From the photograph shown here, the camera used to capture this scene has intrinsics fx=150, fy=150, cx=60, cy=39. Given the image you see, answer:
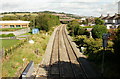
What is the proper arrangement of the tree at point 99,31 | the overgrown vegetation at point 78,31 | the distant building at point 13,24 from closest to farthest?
the tree at point 99,31 → the overgrown vegetation at point 78,31 → the distant building at point 13,24

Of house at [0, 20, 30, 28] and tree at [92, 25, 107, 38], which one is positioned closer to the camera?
tree at [92, 25, 107, 38]

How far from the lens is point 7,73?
10523mm

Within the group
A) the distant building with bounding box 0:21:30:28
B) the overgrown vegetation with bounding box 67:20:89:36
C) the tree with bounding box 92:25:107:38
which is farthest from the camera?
the distant building with bounding box 0:21:30:28

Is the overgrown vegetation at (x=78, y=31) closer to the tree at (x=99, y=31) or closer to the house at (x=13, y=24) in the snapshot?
the tree at (x=99, y=31)

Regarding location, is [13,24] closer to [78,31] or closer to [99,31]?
[78,31]

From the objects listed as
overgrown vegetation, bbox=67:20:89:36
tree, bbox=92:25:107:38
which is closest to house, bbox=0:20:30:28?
overgrown vegetation, bbox=67:20:89:36

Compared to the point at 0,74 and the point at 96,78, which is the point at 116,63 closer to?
the point at 96,78

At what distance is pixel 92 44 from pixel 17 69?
10.1 meters

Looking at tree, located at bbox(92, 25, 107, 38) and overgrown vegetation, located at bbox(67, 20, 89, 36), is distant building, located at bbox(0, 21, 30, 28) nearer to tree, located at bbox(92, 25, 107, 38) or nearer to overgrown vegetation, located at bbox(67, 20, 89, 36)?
overgrown vegetation, located at bbox(67, 20, 89, 36)

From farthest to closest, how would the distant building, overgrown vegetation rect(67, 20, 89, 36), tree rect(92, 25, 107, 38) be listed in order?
the distant building, overgrown vegetation rect(67, 20, 89, 36), tree rect(92, 25, 107, 38)

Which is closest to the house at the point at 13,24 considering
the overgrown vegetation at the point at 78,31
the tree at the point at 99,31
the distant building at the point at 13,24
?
the distant building at the point at 13,24

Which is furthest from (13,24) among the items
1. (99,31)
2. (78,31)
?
(99,31)

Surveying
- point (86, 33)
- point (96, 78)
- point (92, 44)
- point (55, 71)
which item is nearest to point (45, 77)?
point (55, 71)

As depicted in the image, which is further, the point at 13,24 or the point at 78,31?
the point at 13,24
